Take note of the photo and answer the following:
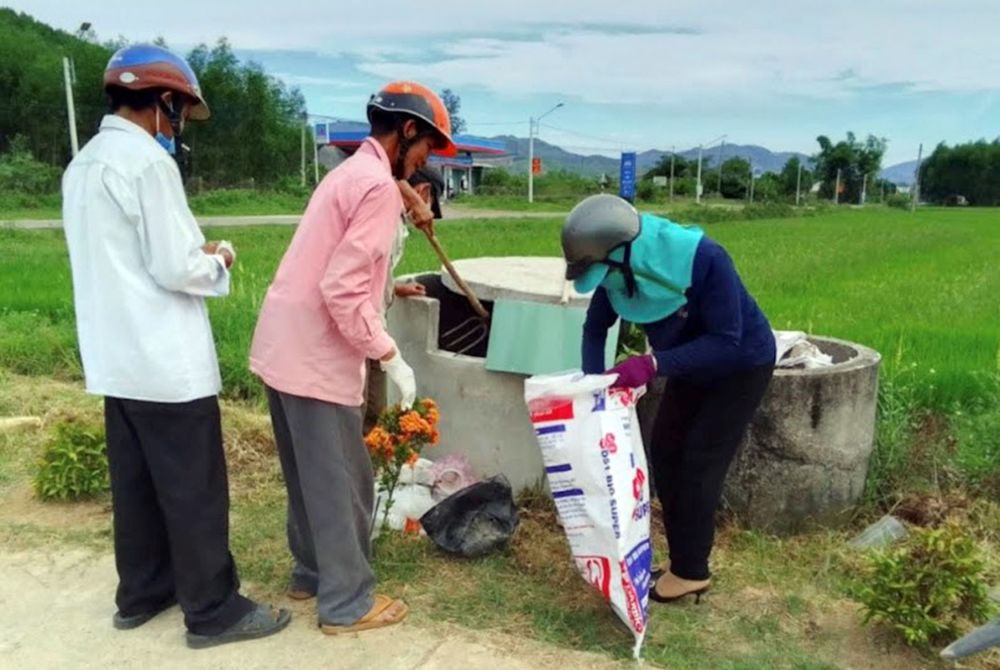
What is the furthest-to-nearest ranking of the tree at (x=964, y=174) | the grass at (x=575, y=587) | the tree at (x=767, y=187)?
the tree at (x=964, y=174) < the tree at (x=767, y=187) < the grass at (x=575, y=587)

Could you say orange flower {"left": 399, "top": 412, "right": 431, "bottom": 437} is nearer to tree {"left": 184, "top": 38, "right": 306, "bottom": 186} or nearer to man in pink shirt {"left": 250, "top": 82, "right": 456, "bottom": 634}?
man in pink shirt {"left": 250, "top": 82, "right": 456, "bottom": 634}

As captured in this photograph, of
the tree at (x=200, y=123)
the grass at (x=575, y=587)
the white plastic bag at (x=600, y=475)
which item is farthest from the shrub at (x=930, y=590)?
the tree at (x=200, y=123)

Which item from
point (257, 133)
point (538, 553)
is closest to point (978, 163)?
point (257, 133)

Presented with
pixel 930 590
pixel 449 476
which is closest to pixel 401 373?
pixel 449 476

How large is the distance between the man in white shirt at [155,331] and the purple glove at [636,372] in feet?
4.20

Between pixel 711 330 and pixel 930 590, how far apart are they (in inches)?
42.7

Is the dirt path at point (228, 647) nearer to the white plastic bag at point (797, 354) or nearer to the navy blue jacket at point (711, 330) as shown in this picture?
the navy blue jacket at point (711, 330)

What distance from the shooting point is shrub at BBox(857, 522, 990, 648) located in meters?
2.97

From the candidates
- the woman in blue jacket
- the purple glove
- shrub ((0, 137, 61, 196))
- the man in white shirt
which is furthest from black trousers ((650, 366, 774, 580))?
shrub ((0, 137, 61, 196))

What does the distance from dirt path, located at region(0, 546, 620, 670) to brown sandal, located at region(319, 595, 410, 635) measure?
3 centimetres

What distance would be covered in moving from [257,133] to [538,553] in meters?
38.8

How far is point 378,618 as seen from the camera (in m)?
3.12

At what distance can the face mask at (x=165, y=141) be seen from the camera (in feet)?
9.44

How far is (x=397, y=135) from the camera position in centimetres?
303
